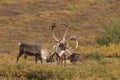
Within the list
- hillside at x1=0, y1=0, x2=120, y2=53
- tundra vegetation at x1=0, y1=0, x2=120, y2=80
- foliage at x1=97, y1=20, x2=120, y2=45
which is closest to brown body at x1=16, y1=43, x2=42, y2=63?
tundra vegetation at x1=0, y1=0, x2=120, y2=80

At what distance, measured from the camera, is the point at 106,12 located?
51.7 metres

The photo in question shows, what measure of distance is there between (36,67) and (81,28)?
1060 inches

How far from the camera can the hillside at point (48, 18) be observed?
124ft

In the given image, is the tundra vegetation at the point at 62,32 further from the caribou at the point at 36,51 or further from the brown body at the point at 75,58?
the brown body at the point at 75,58

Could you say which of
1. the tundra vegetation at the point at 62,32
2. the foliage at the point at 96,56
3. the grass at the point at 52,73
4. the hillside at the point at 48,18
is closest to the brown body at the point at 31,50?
the tundra vegetation at the point at 62,32

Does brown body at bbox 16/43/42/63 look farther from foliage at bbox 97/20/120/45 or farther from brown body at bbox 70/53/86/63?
foliage at bbox 97/20/120/45

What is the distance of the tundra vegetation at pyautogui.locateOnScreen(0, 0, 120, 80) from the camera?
1761cm

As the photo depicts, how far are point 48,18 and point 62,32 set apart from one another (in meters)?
6.44

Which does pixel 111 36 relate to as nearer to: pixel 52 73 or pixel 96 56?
pixel 96 56

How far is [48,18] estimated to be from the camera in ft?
155

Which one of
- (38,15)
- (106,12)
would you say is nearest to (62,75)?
(38,15)

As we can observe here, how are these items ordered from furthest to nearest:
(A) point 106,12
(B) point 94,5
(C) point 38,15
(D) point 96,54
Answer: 1. (B) point 94,5
2. (A) point 106,12
3. (C) point 38,15
4. (D) point 96,54

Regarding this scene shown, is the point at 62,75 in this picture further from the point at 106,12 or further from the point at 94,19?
the point at 106,12

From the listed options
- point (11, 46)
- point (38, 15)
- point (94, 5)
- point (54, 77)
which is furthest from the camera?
point (94, 5)
